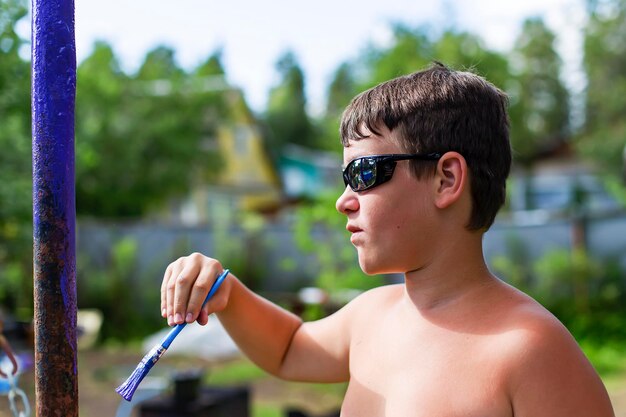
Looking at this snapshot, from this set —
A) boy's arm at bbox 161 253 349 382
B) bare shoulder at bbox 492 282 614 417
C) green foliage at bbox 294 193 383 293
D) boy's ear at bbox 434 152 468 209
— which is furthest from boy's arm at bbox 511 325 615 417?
green foliage at bbox 294 193 383 293

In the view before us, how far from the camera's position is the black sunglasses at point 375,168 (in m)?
1.30

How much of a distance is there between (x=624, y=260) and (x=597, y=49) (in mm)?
11797

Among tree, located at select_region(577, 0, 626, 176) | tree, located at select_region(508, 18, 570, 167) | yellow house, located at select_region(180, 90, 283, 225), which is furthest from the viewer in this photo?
tree, located at select_region(508, 18, 570, 167)

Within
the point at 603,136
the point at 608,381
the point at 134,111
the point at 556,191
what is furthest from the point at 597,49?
the point at 608,381

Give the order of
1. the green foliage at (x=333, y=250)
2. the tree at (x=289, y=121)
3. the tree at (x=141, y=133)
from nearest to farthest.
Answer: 1. the green foliage at (x=333, y=250)
2. the tree at (x=141, y=133)
3. the tree at (x=289, y=121)

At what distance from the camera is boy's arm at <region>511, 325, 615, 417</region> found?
1.13 meters

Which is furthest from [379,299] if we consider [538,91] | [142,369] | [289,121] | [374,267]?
[289,121]

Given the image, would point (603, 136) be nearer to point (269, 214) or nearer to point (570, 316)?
point (570, 316)

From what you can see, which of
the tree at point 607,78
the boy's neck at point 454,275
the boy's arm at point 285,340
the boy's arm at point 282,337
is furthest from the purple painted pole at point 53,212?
the tree at point 607,78

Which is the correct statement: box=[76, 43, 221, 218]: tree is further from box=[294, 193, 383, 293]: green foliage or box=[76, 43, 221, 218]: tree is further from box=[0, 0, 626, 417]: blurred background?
box=[294, 193, 383, 293]: green foliage

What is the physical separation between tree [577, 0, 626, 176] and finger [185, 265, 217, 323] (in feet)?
64.4

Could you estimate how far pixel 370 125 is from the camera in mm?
1349

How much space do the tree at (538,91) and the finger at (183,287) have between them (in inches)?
1078

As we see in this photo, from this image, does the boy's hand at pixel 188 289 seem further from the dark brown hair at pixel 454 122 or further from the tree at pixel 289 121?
the tree at pixel 289 121
